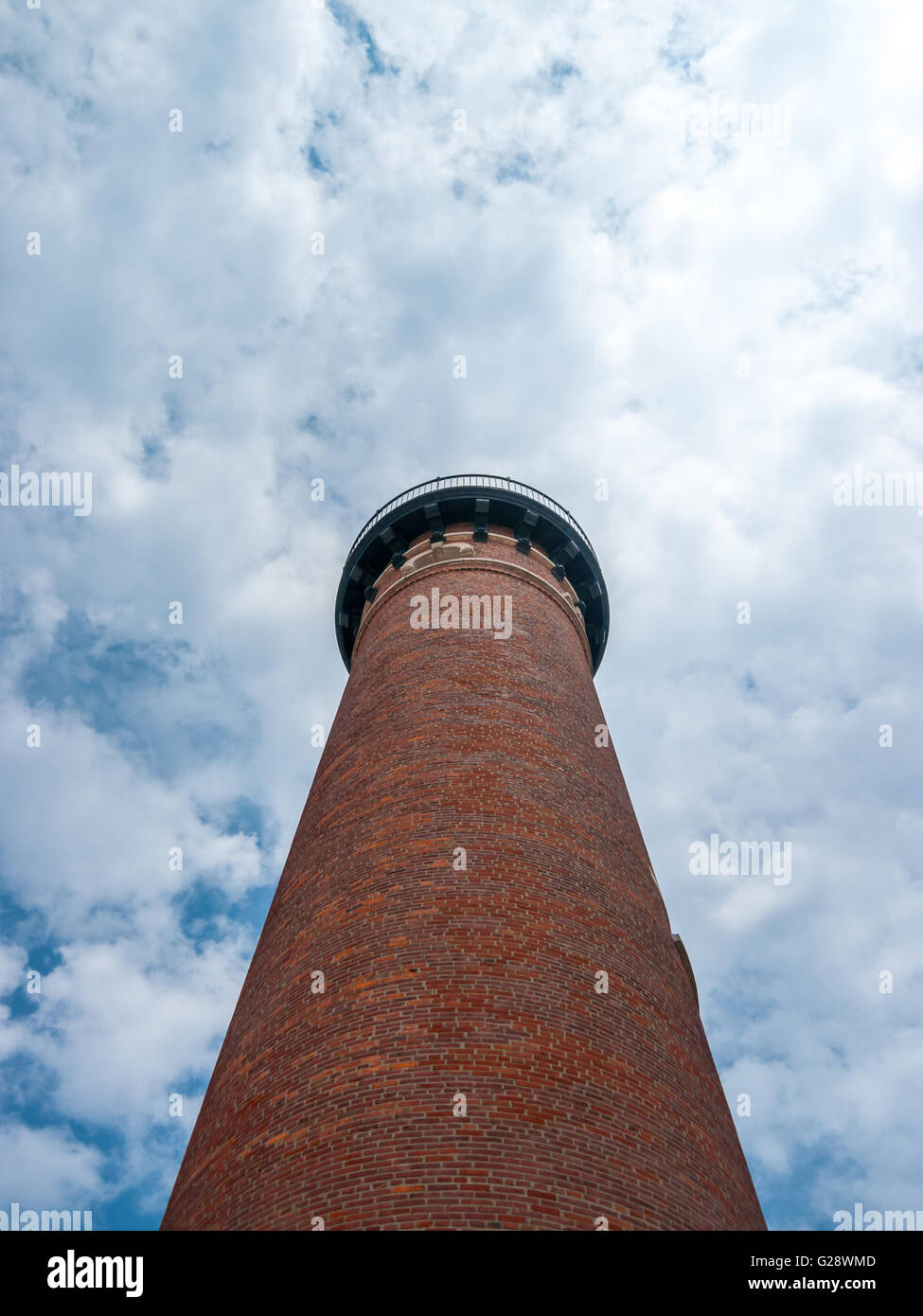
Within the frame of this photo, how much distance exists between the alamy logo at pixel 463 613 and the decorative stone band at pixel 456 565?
0.96 meters

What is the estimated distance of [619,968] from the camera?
10.3 m

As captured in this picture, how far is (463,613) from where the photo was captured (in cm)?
1602

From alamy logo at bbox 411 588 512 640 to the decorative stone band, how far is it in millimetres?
957

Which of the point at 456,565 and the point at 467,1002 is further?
the point at 456,565

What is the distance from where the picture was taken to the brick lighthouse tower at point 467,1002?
25.8ft

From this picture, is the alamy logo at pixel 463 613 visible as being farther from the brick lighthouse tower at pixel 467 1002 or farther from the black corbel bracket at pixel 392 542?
the black corbel bracket at pixel 392 542

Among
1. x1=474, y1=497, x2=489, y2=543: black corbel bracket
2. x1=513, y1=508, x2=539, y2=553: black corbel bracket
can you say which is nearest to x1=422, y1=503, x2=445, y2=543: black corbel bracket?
x1=474, y1=497, x2=489, y2=543: black corbel bracket

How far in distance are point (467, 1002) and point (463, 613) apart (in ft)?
26.3

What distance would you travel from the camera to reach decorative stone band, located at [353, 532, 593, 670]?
17.7 metres
